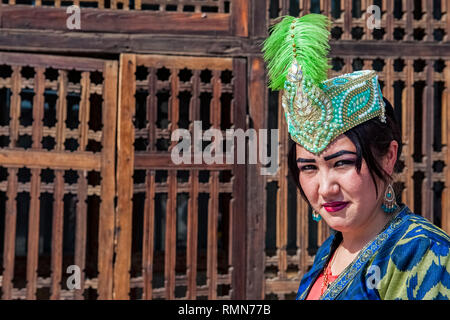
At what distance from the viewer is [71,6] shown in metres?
3.99

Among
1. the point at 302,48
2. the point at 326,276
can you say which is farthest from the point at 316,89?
the point at 326,276

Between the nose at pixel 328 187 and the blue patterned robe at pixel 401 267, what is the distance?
217 mm

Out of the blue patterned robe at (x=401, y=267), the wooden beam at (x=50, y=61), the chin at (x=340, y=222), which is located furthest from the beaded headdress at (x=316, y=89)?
the wooden beam at (x=50, y=61)

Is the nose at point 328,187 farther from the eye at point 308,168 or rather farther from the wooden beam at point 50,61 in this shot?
the wooden beam at point 50,61

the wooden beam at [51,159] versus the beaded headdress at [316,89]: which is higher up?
the beaded headdress at [316,89]

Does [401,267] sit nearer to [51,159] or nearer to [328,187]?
[328,187]

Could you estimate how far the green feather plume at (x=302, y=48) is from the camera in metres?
1.63

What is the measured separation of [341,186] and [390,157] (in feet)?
0.68

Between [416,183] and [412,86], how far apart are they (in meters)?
0.89

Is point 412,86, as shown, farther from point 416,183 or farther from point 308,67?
point 308,67

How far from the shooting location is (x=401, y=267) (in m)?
1.43

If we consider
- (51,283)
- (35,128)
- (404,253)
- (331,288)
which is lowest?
(51,283)

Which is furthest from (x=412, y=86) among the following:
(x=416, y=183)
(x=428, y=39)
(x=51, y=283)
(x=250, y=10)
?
(x=51, y=283)

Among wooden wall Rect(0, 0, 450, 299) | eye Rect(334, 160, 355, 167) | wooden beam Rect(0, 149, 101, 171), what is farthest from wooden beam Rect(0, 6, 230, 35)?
eye Rect(334, 160, 355, 167)
